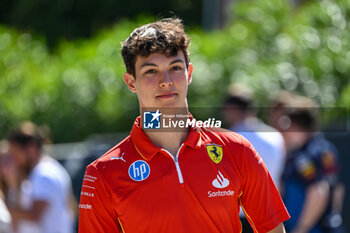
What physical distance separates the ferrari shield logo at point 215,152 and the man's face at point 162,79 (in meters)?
0.23

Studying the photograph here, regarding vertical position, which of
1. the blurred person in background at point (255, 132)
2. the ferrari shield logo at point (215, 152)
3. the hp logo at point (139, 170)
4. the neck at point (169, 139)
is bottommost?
the blurred person in background at point (255, 132)

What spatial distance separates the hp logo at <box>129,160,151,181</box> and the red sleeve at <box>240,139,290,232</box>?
43 cm

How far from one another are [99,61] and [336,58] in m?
3.60

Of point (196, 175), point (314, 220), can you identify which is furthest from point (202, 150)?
point (314, 220)

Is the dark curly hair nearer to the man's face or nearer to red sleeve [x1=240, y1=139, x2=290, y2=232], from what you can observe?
the man's face

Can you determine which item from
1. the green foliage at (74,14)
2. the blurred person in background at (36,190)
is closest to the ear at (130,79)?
the blurred person in background at (36,190)

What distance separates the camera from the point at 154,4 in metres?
19.3

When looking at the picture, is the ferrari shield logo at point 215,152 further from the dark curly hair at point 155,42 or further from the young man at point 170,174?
the dark curly hair at point 155,42

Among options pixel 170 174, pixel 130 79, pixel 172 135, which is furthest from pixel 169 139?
pixel 130 79

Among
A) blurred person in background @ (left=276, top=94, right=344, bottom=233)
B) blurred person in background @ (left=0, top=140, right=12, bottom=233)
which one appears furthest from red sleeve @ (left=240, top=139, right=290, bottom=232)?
blurred person in background @ (left=0, top=140, right=12, bottom=233)

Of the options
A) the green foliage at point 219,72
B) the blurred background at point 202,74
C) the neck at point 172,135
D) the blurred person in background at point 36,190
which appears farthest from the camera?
the green foliage at point 219,72

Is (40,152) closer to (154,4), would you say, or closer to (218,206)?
(218,206)

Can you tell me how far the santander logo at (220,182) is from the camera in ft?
9.71

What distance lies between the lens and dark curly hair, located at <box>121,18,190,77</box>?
3033mm
